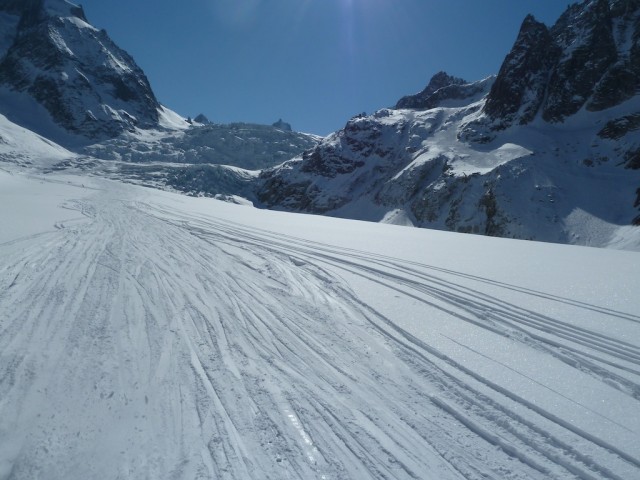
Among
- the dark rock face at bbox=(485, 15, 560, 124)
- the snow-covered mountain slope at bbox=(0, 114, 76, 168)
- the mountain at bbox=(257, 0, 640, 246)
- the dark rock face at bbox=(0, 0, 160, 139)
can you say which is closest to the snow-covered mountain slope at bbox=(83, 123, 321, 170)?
the snow-covered mountain slope at bbox=(0, 114, 76, 168)

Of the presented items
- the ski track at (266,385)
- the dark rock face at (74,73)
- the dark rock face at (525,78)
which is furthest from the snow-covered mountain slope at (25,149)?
the dark rock face at (525,78)

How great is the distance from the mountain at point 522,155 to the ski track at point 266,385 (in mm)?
38444

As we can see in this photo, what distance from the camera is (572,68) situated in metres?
58.3

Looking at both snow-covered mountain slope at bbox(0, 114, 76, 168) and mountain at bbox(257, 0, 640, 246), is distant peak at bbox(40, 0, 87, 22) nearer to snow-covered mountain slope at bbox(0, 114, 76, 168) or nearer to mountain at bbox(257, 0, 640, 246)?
snow-covered mountain slope at bbox(0, 114, 76, 168)

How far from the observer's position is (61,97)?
118875mm

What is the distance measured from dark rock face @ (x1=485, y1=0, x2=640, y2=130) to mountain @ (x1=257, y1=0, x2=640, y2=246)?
0.57 ft

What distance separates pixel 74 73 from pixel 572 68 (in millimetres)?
148240

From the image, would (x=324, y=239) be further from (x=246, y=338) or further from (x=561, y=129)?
(x=561, y=129)

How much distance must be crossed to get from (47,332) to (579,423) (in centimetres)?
549

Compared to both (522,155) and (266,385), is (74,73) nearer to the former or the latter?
(522,155)

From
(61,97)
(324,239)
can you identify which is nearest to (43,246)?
(324,239)

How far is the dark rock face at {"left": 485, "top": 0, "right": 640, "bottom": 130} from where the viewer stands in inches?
2078

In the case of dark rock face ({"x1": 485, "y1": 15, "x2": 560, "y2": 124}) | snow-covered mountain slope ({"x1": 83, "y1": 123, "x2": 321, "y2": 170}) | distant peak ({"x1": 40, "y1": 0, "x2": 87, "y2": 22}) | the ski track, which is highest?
distant peak ({"x1": 40, "y1": 0, "x2": 87, "y2": 22})

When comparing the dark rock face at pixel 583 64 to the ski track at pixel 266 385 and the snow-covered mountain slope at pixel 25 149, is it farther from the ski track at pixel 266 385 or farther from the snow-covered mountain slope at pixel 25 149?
the snow-covered mountain slope at pixel 25 149
